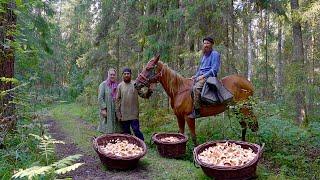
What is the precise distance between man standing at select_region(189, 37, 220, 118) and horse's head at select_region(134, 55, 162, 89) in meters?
0.88

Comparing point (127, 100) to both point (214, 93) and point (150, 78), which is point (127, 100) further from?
point (214, 93)

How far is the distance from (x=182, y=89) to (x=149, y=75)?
2.55 feet

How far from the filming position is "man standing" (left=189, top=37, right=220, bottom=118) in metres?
7.41

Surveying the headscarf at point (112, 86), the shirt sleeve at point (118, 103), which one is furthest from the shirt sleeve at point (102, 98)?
the shirt sleeve at point (118, 103)

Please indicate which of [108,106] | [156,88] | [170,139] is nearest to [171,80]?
[170,139]

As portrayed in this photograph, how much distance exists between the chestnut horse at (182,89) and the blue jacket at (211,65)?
20.0 inches

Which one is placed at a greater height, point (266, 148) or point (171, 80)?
point (171, 80)

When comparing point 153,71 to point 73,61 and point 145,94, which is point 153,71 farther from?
point 73,61

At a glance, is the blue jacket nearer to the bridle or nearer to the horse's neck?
the horse's neck

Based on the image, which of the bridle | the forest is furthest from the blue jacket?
the forest

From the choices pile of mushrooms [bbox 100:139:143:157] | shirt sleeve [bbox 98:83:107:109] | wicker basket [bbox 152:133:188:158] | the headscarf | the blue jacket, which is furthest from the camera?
the headscarf

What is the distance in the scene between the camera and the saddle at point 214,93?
729 centimetres

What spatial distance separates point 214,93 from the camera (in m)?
7.43

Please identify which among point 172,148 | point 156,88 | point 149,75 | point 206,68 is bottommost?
point 172,148
